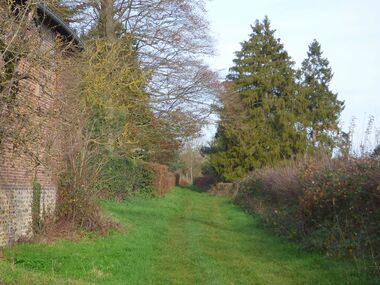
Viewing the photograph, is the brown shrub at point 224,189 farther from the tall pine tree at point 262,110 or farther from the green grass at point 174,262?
the green grass at point 174,262

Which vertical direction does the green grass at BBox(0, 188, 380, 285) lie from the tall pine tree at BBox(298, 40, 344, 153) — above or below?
below

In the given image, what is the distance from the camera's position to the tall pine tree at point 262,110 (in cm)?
4438

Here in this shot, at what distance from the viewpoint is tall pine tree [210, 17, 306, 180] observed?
146 ft

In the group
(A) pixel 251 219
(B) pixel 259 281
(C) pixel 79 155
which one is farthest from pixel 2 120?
(A) pixel 251 219

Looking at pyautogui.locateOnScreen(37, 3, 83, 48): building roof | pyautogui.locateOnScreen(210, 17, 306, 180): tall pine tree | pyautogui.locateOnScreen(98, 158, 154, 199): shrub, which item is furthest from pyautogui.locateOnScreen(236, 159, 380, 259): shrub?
Answer: pyautogui.locateOnScreen(210, 17, 306, 180): tall pine tree

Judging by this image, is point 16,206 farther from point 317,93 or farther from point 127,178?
point 317,93

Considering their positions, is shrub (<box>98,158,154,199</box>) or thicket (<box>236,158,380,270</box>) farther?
shrub (<box>98,158,154,199</box>)

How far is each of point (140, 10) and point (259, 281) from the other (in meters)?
21.2

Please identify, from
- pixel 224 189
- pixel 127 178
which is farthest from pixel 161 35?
pixel 224 189

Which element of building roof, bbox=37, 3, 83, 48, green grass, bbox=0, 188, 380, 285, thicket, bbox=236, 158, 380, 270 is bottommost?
green grass, bbox=0, 188, 380, 285

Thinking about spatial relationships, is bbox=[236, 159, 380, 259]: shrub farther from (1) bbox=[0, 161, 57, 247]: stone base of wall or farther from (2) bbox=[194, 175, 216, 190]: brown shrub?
(2) bbox=[194, 175, 216, 190]: brown shrub

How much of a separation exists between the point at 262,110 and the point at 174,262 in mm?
34125

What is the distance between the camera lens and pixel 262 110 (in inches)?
1785

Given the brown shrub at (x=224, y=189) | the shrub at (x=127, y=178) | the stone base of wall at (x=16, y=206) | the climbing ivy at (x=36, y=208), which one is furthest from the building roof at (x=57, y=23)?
the brown shrub at (x=224, y=189)
